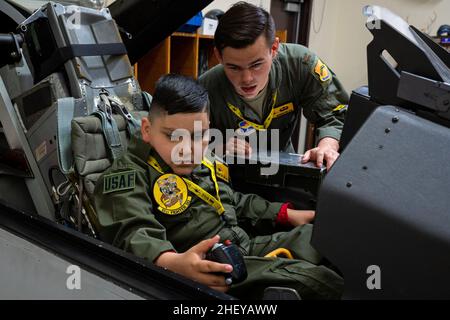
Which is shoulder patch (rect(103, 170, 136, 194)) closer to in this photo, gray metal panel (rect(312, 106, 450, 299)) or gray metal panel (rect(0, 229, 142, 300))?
gray metal panel (rect(0, 229, 142, 300))

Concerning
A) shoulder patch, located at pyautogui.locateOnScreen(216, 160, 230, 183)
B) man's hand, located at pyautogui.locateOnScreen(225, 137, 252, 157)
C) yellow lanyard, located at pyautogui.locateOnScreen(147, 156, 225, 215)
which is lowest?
shoulder patch, located at pyautogui.locateOnScreen(216, 160, 230, 183)

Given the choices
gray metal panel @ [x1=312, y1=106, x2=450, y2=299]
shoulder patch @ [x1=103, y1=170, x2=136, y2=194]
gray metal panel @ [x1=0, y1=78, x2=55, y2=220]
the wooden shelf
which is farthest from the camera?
the wooden shelf

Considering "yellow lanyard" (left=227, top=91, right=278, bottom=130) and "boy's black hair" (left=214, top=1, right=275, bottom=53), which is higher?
"boy's black hair" (left=214, top=1, right=275, bottom=53)

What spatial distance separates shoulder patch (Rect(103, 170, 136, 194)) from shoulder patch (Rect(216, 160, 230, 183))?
0.34 m

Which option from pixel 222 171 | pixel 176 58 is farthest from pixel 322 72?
pixel 176 58

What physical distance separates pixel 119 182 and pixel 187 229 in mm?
213

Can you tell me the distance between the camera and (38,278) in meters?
0.99

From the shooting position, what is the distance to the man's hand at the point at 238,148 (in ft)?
4.68

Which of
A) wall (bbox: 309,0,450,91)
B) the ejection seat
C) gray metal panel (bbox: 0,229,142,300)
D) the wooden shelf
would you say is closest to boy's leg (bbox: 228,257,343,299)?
gray metal panel (bbox: 0,229,142,300)

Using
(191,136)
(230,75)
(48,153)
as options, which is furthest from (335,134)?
(48,153)

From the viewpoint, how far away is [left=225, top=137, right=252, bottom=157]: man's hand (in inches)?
56.1

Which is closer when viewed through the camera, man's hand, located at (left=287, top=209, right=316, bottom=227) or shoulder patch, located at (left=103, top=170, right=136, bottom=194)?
shoulder patch, located at (left=103, top=170, right=136, bottom=194)

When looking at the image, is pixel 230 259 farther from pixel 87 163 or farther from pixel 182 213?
pixel 87 163
